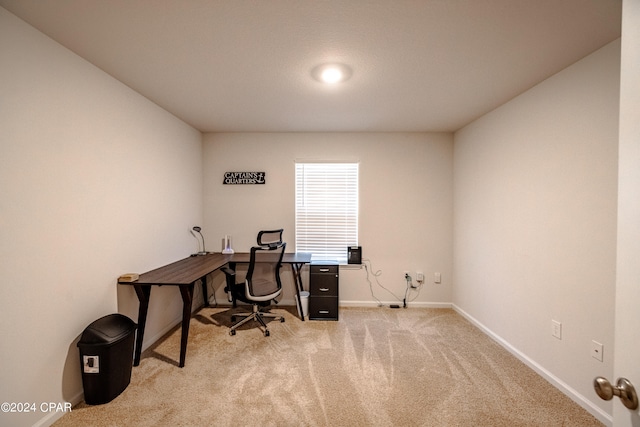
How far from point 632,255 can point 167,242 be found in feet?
11.6

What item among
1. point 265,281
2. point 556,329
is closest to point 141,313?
point 265,281

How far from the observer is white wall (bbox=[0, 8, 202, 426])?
1.52 m

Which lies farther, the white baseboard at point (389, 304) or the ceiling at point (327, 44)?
the white baseboard at point (389, 304)

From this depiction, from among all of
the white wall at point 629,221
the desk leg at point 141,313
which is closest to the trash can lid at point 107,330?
the desk leg at point 141,313

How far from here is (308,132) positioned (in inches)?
152

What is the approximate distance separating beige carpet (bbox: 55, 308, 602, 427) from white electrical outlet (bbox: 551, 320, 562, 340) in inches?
16.7

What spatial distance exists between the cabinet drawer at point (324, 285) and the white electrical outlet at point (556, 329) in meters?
2.15

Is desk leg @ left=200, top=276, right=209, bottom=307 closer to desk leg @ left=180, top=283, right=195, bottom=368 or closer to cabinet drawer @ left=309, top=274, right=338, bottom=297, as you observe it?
desk leg @ left=180, top=283, right=195, bottom=368

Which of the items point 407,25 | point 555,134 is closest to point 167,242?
point 407,25

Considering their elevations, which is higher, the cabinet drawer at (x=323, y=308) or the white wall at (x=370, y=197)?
the white wall at (x=370, y=197)

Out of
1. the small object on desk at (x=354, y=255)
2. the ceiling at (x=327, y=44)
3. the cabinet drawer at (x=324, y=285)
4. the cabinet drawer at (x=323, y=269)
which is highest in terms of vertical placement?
the ceiling at (x=327, y=44)

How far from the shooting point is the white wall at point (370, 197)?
3.83 m

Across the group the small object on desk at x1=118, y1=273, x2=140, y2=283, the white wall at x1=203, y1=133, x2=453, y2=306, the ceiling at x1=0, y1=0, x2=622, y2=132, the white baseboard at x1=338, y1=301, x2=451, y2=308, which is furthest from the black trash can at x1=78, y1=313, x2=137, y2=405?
the white baseboard at x1=338, y1=301, x2=451, y2=308

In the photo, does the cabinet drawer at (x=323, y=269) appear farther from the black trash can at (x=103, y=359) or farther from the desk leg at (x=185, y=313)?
the black trash can at (x=103, y=359)
